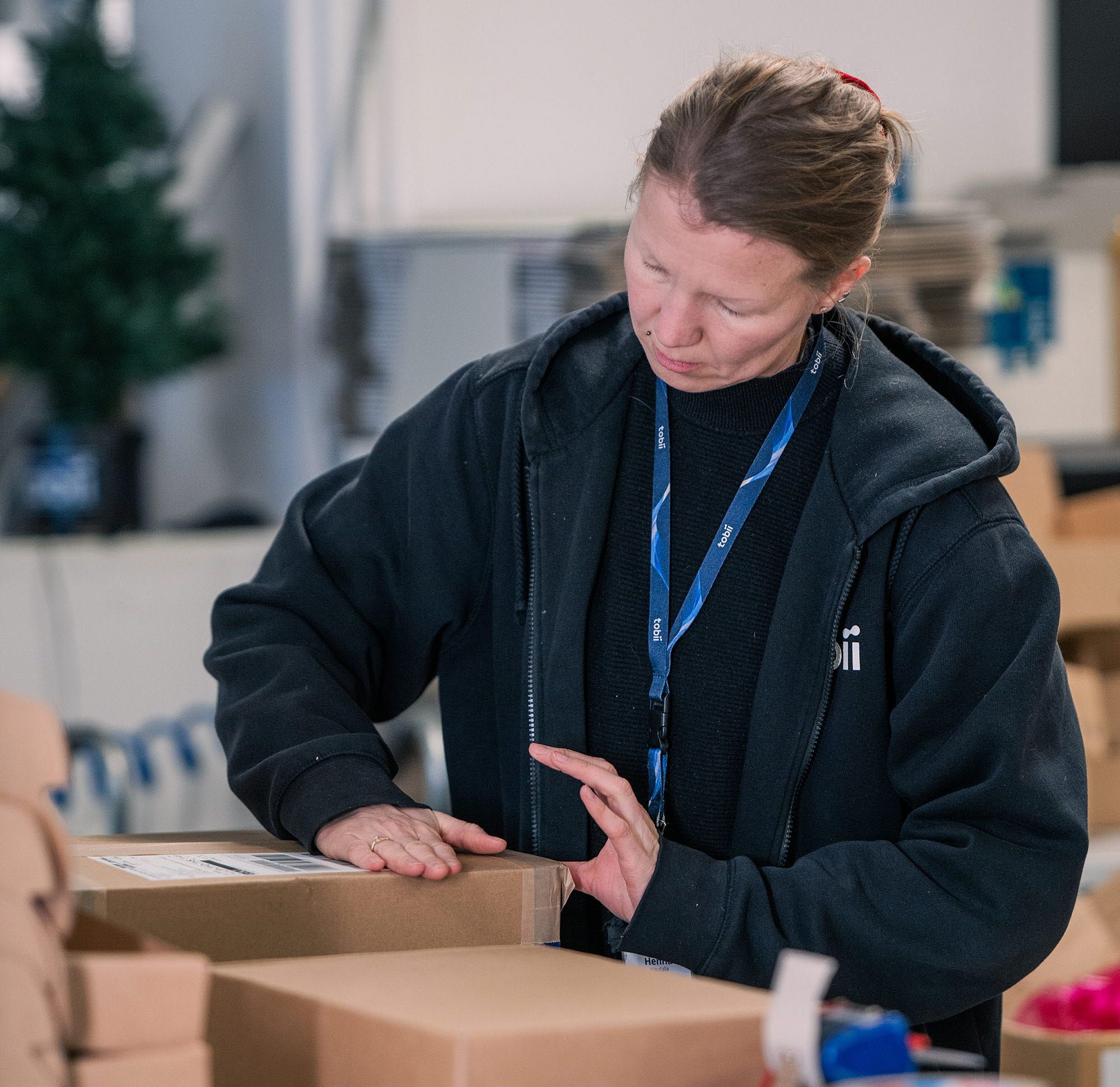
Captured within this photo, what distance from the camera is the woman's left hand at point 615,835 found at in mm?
1121

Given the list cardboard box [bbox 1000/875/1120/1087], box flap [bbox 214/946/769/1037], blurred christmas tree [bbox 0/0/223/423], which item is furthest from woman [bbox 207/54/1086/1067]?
blurred christmas tree [bbox 0/0/223/423]

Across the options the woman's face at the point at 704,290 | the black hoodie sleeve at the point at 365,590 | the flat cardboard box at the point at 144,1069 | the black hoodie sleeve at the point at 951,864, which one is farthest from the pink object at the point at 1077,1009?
the flat cardboard box at the point at 144,1069

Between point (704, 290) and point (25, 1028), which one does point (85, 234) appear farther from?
point (25, 1028)

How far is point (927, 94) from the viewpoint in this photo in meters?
3.25

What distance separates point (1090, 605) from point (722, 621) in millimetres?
1446

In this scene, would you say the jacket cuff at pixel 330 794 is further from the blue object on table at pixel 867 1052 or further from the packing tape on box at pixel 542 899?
the blue object on table at pixel 867 1052

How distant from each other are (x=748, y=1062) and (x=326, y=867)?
0.39m

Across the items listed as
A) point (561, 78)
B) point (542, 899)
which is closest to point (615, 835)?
point (542, 899)

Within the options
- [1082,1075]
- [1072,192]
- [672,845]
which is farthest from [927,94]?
[672,845]

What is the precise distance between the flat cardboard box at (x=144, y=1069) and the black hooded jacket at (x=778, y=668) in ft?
1.43

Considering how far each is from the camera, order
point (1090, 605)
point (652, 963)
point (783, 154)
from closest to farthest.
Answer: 1. point (783, 154)
2. point (652, 963)
3. point (1090, 605)

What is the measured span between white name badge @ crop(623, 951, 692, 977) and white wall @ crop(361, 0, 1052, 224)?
6.67ft

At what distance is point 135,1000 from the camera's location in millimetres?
725

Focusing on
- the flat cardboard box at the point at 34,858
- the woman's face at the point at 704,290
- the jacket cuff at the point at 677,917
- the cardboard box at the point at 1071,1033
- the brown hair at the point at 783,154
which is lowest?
the cardboard box at the point at 1071,1033
